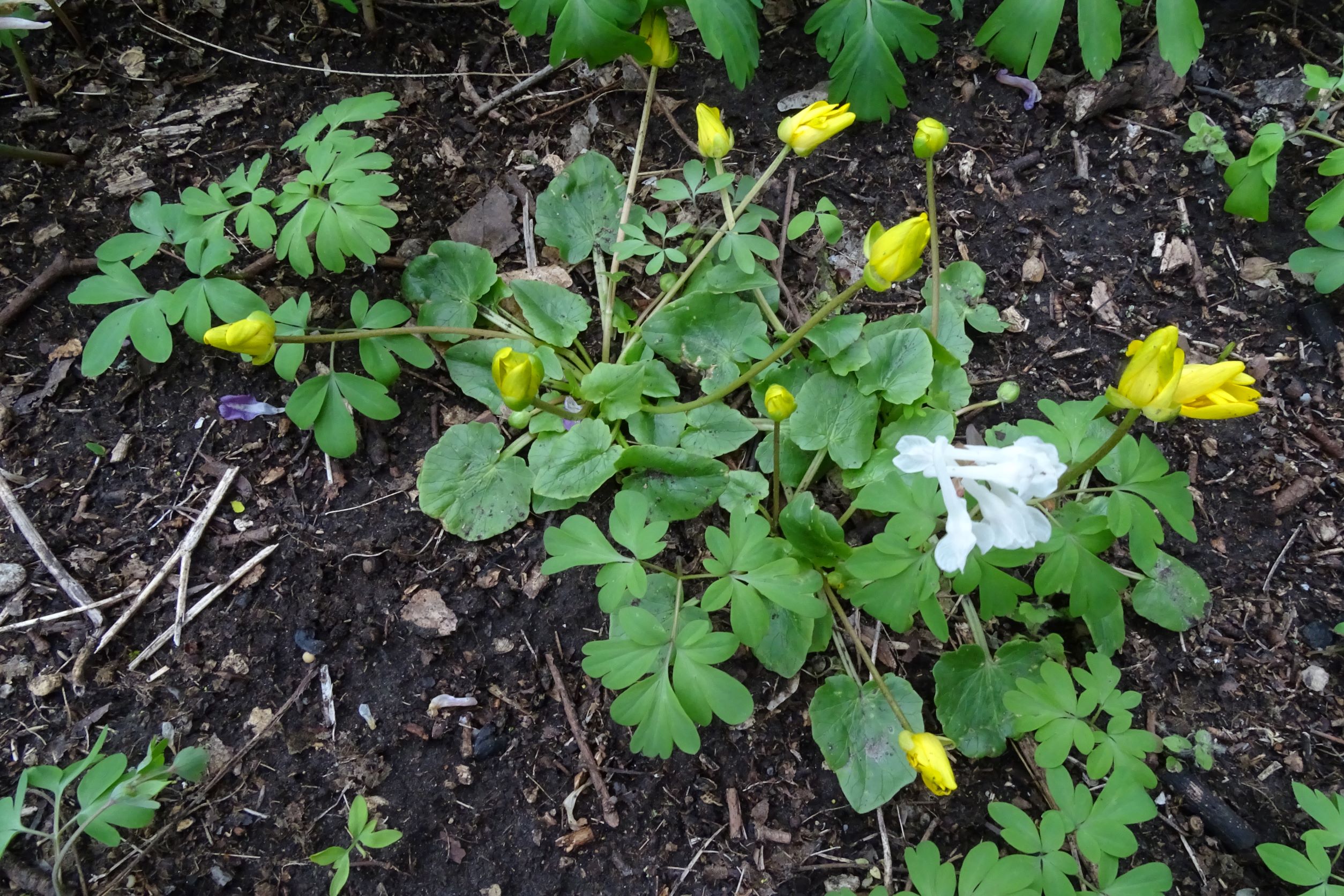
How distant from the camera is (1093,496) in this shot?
6.11ft

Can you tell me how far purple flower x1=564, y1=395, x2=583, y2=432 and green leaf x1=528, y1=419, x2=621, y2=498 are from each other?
13 centimetres

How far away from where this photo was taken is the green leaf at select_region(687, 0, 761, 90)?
187 cm

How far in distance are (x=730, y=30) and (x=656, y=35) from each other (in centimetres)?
18

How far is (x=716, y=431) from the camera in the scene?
1946 millimetres

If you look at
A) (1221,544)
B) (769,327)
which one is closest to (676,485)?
(769,327)

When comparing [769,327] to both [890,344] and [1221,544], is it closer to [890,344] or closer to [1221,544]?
[890,344]

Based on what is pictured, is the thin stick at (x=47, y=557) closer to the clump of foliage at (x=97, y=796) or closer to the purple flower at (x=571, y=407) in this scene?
the clump of foliage at (x=97, y=796)

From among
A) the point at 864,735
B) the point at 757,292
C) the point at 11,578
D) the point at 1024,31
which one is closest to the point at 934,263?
the point at 757,292

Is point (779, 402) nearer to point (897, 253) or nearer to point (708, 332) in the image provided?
point (897, 253)

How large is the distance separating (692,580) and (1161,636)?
3.77ft

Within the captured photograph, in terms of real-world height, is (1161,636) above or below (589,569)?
below

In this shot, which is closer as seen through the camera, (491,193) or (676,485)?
(676,485)

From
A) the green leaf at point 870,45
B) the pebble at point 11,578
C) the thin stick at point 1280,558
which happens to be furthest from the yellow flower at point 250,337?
the thin stick at point 1280,558

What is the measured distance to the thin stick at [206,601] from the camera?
1784 mm
